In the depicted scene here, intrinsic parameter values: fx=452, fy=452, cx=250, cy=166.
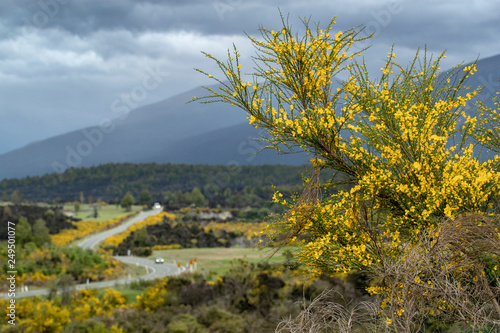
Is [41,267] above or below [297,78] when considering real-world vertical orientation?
below

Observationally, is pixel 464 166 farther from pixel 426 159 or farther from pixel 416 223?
pixel 416 223

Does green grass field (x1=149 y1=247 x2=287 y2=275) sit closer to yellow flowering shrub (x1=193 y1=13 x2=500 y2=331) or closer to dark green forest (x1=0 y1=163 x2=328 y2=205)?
yellow flowering shrub (x1=193 y1=13 x2=500 y2=331)

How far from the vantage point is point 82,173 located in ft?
387

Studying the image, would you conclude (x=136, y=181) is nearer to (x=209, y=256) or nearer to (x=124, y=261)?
(x=209, y=256)

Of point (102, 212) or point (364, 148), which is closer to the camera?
point (364, 148)

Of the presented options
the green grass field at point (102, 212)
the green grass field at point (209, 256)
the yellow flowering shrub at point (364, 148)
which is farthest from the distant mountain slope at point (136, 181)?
the yellow flowering shrub at point (364, 148)

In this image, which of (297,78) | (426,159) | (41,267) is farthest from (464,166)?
(41,267)

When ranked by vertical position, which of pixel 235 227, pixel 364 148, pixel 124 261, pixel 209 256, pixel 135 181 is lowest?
pixel 235 227

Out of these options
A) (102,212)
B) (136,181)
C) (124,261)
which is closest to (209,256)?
(124,261)

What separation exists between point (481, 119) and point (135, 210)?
70.8m

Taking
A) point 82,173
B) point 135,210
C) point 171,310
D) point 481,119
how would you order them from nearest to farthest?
point 481,119
point 171,310
point 135,210
point 82,173

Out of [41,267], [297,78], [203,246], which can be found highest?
[297,78]

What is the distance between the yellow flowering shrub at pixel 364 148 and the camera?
6.66 metres

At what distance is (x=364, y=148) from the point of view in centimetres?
727
